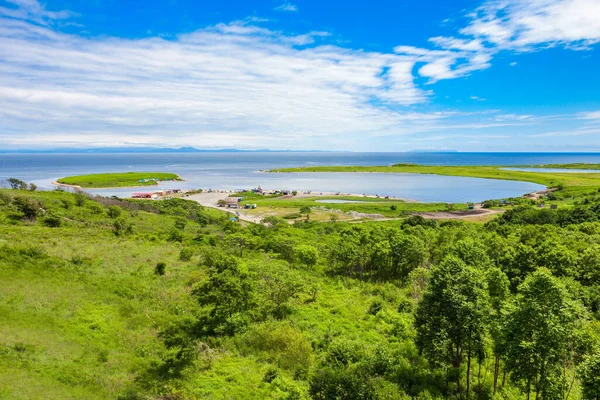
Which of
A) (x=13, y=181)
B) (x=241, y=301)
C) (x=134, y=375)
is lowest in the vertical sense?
(x=134, y=375)

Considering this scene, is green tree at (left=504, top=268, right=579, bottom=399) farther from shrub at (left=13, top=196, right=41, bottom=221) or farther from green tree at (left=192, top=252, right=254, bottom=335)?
shrub at (left=13, top=196, right=41, bottom=221)

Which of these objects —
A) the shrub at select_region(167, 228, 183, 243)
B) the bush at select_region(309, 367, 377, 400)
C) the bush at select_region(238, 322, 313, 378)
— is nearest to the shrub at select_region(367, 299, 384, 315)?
the bush at select_region(238, 322, 313, 378)

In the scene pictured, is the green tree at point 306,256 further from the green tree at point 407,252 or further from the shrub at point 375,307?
the shrub at point 375,307

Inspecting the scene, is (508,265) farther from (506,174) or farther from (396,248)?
(506,174)

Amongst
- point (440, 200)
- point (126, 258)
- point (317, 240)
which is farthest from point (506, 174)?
point (126, 258)

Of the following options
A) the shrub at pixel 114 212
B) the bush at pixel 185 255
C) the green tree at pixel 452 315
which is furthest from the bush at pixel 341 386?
the shrub at pixel 114 212

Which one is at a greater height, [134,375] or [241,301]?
[241,301]

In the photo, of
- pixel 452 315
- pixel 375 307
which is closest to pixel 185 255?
pixel 375 307
